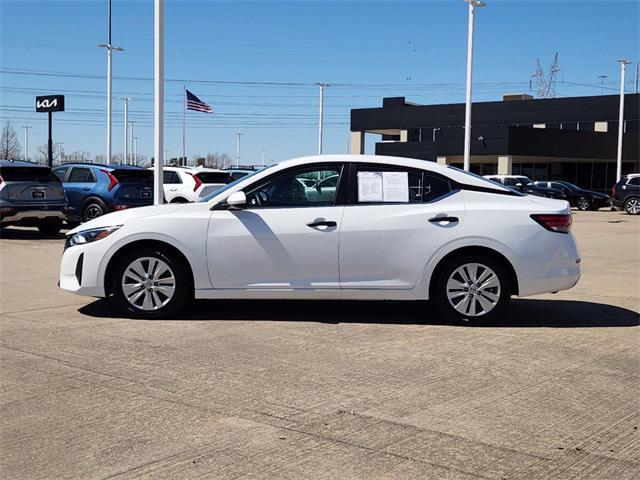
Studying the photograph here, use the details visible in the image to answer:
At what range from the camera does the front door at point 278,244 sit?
755 centimetres

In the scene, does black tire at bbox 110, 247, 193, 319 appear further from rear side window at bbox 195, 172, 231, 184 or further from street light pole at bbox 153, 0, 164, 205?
rear side window at bbox 195, 172, 231, 184

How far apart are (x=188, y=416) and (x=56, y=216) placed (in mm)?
13257

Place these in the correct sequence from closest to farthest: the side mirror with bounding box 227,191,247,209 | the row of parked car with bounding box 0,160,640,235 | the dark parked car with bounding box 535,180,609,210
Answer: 1. the side mirror with bounding box 227,191,247,209
2. the row of parked car with bounding box 0,160,640,235
3. the dark parked car with bounding box 535,180,609,210

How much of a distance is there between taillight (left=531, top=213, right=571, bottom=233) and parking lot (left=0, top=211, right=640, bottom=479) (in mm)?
964

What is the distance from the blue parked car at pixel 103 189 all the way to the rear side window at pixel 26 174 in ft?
4.35

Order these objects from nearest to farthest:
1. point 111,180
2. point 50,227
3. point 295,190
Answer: point 295,190 → point 50,227 → point 111,180

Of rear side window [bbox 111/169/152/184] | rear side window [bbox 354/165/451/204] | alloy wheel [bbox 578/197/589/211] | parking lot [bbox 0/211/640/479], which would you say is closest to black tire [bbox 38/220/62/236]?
rear side window [bbox 111/169/152/184]

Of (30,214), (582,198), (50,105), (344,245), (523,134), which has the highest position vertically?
(523,134)

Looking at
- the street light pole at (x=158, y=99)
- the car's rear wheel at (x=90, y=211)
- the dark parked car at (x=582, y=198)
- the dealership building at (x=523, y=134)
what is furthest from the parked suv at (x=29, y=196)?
the dealership building at (x=523, y=134)

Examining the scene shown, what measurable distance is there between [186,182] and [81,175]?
400 centimetres

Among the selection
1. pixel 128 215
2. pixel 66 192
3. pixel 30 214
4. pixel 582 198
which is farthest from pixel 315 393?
pixel 582 198

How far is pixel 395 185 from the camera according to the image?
7.73 m

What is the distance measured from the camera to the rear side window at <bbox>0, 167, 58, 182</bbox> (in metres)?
16.4

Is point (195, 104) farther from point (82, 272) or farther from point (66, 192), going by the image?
point (82, 272)
